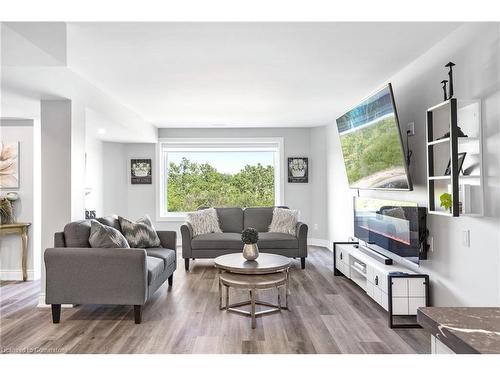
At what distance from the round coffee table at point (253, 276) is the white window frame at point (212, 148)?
3.65m

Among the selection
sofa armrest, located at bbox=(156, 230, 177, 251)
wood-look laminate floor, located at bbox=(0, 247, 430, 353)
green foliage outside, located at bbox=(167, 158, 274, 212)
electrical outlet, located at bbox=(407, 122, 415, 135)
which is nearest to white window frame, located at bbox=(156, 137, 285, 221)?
green foliage outside, located at bbox=(167, 158, 274, 212)

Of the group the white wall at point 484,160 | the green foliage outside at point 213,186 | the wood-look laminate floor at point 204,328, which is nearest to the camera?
the white wall at point 484,160

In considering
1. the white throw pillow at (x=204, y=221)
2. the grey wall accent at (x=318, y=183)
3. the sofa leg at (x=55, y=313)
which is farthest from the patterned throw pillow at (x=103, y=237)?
the grey wall accent at (x=318, y=183)

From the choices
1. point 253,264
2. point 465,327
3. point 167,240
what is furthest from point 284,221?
point 465,327

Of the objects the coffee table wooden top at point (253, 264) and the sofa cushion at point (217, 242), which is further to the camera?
the sofa cushion at point (217, 242)

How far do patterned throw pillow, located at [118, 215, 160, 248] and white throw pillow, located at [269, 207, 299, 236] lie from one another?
2.06 m

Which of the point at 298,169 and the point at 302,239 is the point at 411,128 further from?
the point at 298,169

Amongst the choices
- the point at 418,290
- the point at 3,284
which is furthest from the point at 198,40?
the point at 3,284

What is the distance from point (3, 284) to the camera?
439 cm

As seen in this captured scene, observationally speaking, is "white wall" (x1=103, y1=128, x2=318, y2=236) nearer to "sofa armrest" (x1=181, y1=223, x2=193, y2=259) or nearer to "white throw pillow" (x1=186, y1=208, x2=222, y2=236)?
"white throw pillow" (x1=186, y1=208, x2=222, y2=236)

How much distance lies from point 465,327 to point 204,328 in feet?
8.06

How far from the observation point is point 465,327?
0.80 metres

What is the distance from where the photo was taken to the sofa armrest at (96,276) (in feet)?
9.97

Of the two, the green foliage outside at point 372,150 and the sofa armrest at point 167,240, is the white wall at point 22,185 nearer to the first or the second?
the sofa armrest at point 167,240
